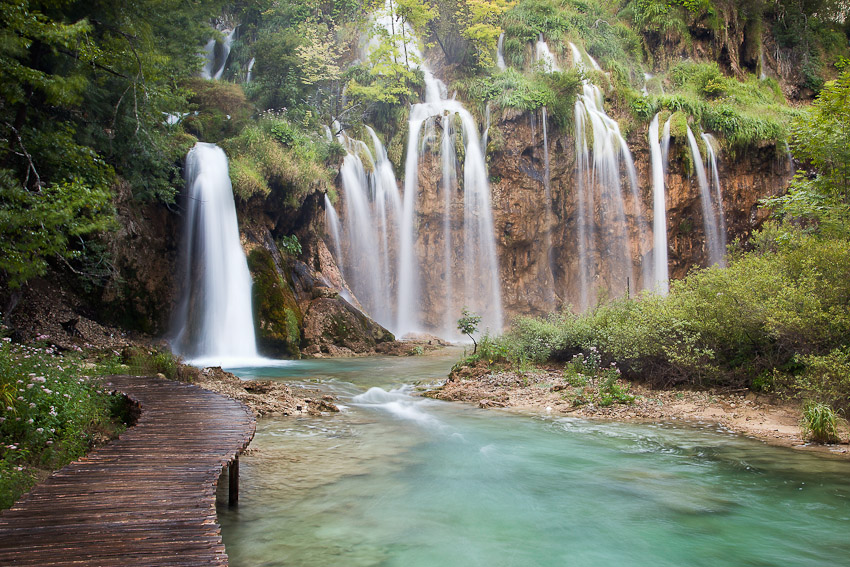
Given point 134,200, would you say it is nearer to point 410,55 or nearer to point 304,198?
point 304,198

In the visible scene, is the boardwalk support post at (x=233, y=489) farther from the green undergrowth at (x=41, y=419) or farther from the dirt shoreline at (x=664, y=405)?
the dirt shoreline at (x=664, y=405)

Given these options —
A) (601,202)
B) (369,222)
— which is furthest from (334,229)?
(601,202)

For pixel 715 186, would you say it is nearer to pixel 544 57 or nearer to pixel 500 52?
pixel 544 57

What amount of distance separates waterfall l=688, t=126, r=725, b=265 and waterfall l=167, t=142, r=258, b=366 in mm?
21429

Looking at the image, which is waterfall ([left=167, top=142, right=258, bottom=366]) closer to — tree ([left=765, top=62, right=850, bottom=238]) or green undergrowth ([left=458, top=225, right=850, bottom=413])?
green undergrowth ([left=458, top=225, right=850, bottom=413])

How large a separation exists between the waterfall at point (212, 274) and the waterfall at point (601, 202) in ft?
57.5

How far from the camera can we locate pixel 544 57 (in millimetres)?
30688

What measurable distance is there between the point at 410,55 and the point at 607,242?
15730mm

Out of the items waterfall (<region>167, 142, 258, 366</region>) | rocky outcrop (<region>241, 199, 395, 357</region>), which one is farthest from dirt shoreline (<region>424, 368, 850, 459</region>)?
waterfall (<region>167, 142, 258, 366</region>)

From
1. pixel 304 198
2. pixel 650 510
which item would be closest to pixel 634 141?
pixel 304 198

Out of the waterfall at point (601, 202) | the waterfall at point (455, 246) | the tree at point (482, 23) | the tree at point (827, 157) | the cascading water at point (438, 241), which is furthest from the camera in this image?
the tree at point (482, 23)

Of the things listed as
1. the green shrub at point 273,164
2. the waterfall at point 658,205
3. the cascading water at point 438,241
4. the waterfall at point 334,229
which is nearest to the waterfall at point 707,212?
the waterfall at point 658,205

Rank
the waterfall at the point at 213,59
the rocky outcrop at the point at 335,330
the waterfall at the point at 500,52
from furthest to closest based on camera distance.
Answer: the waterfall at the point at 213,59
the waterfall at the point at 500,52
the rocky outcrop at the point at 335,330

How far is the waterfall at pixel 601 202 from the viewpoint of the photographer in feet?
89.2
